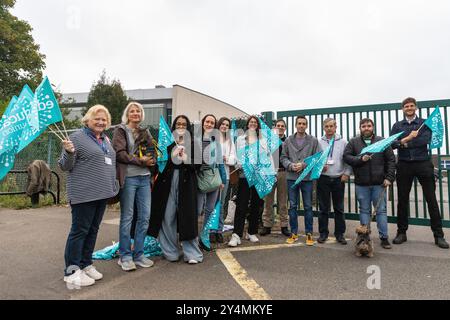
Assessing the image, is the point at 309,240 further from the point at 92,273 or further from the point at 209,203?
the point at 92,273

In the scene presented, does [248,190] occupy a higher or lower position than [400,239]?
higher

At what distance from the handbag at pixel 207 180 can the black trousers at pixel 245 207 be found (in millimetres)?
767

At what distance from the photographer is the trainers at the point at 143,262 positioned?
12.9 ft

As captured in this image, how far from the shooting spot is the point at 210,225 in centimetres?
481

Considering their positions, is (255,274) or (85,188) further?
(255,274)

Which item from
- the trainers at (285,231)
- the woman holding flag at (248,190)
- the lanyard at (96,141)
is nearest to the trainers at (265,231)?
the trainers at (285,231)

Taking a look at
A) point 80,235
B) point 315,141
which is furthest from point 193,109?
point 80,235

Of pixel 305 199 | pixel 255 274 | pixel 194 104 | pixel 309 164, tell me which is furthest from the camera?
pixel 194 104

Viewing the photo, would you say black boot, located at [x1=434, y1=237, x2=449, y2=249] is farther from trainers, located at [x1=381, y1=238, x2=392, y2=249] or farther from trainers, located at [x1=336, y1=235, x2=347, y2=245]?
trainers, located at [x1=336, y1=235, x2=347, y2=245]

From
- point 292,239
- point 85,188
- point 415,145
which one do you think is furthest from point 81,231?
point 415,145

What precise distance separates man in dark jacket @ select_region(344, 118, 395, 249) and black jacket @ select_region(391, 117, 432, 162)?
14.0 inches

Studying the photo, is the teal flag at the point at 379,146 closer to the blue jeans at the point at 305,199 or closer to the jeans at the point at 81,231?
the blue jeans at the point at 305,199

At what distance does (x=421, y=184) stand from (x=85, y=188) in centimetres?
482
